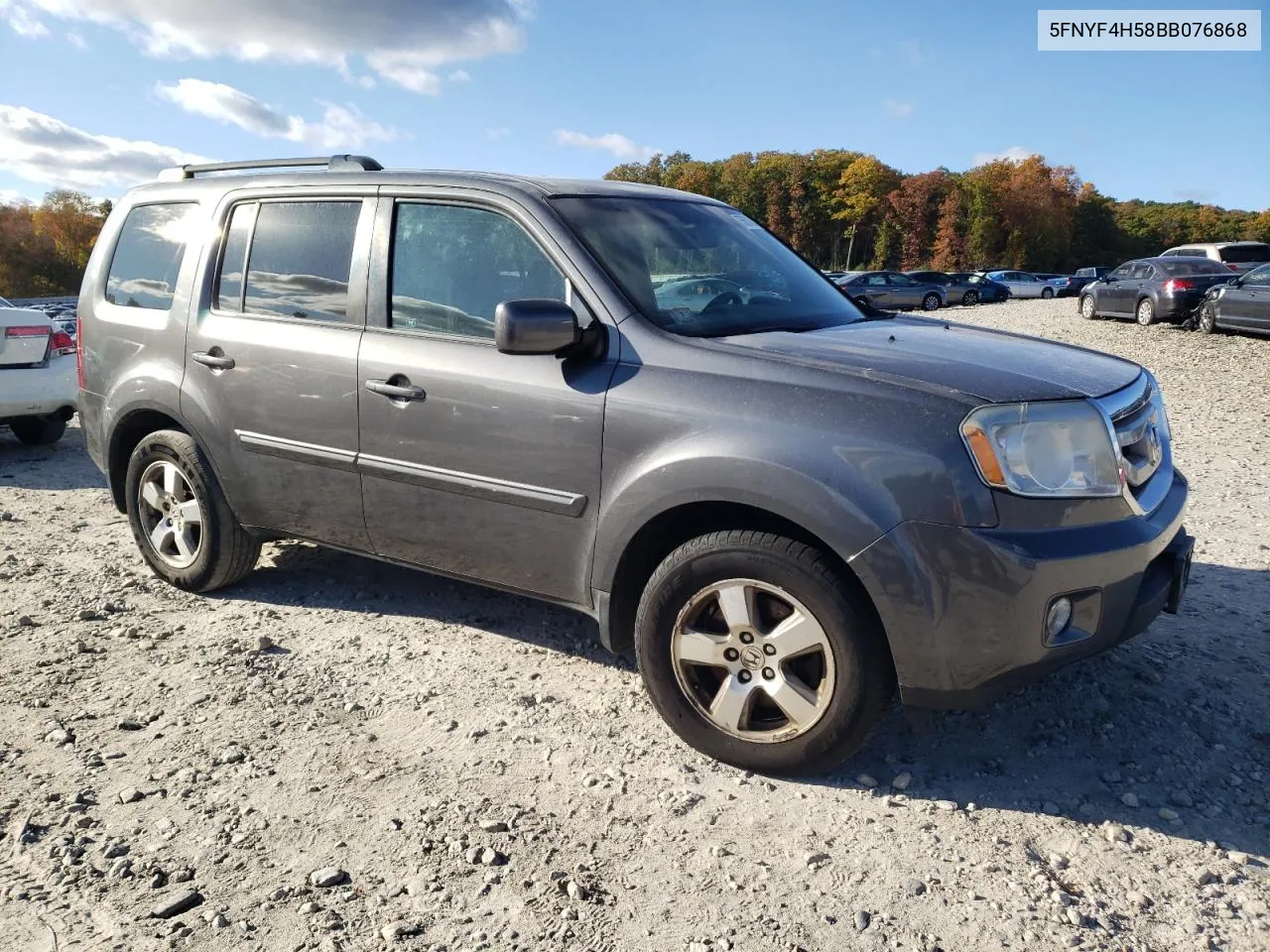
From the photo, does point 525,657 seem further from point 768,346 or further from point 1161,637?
point 1161,637

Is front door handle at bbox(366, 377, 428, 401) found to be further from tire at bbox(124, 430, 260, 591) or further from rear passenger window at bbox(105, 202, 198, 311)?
rear passenger window at bbox(105, 202, 198, 311)

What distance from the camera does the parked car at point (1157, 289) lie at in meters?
19.3

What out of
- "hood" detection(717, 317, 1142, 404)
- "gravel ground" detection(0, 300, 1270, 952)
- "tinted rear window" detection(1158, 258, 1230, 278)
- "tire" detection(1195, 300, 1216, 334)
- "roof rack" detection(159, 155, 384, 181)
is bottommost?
"gravel ground" detection(0, 300, 1270, 952)

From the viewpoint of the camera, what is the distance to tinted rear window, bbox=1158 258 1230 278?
65.1ft

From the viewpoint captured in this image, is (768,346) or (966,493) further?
(768,346)

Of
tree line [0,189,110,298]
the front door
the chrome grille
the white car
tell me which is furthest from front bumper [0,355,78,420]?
tree line [0,189,110,298]

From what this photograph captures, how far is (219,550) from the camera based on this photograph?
454 centimetres

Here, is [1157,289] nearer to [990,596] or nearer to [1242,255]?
[1242,255]

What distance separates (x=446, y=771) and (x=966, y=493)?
1.82 m

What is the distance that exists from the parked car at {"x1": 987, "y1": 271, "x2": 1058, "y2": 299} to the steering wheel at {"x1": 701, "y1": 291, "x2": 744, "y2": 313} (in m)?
45.1

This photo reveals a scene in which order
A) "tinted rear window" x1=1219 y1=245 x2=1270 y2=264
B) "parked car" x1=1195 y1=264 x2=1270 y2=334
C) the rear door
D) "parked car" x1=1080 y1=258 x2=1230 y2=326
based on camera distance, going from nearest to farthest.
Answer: the rear door → "parked car" x1=1195 y1=264 x2=1270 y2=334 → "parked car" x1=1080 y1=258 x2=1230 y2=326 → "tinted rear window" x1=1219 y1=245 x2=1270 y2=264

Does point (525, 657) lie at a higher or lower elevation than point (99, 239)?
lower

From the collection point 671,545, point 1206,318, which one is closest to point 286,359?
point 671,545

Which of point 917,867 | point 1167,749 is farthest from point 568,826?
point 1167,749
